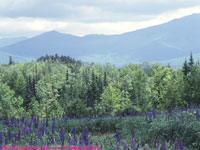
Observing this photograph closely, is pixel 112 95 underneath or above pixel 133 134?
underneath

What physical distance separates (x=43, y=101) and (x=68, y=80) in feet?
49.7

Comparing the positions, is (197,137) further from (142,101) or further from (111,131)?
(142,101)

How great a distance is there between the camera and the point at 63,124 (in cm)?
1574

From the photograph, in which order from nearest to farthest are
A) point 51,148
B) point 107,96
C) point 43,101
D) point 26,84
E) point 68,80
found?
point 51,148 < point 107,96 < point 43,101 < point 26,84 < point 68,80

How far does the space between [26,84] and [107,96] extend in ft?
95.7

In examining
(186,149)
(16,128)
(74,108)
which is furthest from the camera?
(74,108)

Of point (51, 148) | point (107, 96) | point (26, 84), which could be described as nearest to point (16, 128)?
point (51, 148)

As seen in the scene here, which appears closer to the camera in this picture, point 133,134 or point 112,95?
point 133,134

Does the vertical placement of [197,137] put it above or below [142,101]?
above

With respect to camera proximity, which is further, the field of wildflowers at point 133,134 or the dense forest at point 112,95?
the dense forest at point 112,95

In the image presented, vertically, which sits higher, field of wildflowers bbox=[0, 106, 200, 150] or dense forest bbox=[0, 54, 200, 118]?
field of wildflowers bbox=[0, 106, 200, 150]

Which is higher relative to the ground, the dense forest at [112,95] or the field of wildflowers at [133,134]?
the field of wildflowers at [133,134]

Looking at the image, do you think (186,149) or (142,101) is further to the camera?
(142,101)

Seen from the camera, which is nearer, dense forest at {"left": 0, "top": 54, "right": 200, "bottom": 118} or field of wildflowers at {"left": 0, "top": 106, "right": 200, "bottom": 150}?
field of wildflowers at {"left": 0, "top": 106, "right": 200, "bottom": 150}
